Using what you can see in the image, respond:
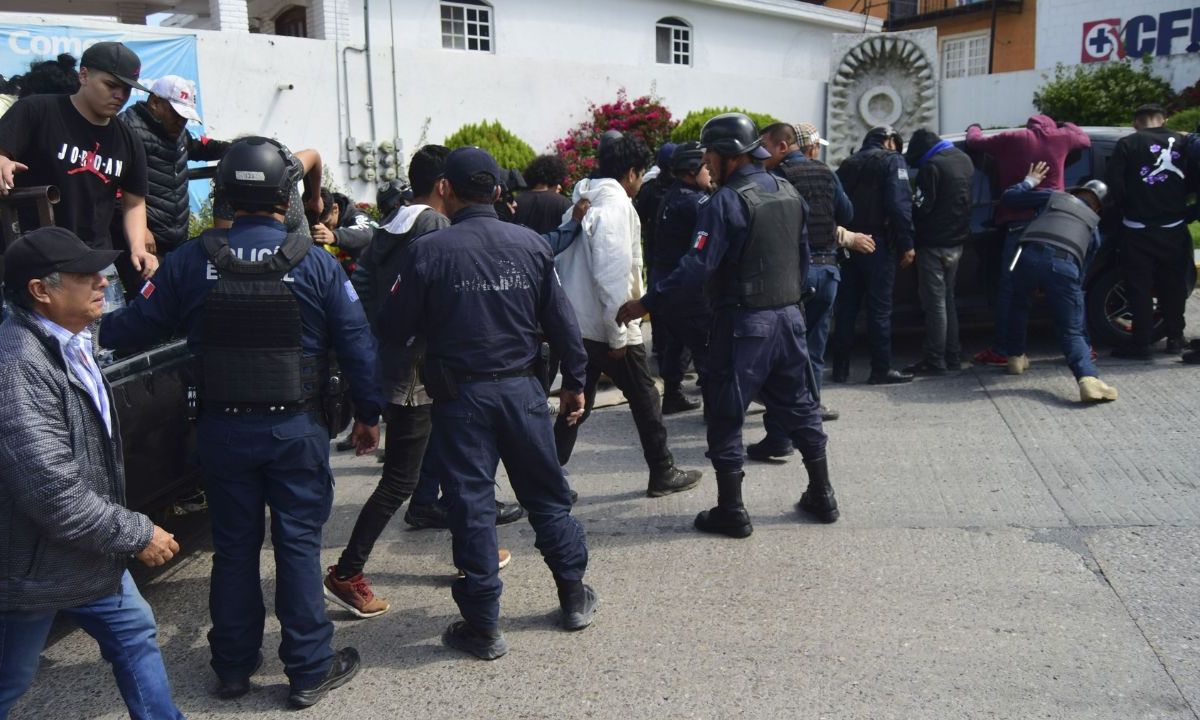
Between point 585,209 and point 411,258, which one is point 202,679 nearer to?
point 411,258

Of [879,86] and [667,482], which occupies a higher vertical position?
[879,86]

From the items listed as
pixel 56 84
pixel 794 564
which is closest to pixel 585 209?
pixel 794 564

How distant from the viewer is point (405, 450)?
438cm

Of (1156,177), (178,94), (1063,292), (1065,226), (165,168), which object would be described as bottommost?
(1063,292)

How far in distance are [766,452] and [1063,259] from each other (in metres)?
2.53

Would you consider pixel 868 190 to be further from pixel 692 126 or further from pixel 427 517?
pixel 692 126

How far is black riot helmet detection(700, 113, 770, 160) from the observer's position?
4703 millimetres

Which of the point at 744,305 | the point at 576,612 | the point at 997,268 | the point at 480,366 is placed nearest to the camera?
the point at 480,366

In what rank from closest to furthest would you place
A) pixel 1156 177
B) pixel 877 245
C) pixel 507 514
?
pixel 507 514
pixel 1156 177
pixel 877 245

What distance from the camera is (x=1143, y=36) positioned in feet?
64.3

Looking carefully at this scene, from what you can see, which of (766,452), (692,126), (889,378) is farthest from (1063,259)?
(692,126)

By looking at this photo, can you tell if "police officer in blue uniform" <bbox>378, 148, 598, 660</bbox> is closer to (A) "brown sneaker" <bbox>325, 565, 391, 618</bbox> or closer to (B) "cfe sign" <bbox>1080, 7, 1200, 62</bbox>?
(A) "brown sneaker" <bbox>325, 565, 391, 618</bbox>

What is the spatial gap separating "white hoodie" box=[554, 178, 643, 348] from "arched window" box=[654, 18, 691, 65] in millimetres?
15067

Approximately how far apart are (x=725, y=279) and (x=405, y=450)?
1696 millimetres
